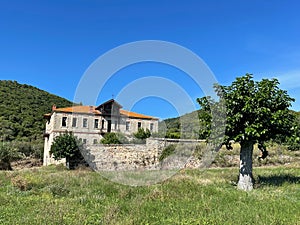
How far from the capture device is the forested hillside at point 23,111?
43969 mm

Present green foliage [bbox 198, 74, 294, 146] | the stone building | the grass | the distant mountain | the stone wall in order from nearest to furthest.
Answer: the grass < green foliage [bbox 198, 74, 294, 146] < the stone wall < the stone building < the distant mountain

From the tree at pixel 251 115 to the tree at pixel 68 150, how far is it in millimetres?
21047

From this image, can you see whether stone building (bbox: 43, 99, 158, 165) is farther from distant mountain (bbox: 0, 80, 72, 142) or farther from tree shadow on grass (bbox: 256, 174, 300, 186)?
tree shadow on grass (bbox: 256, 174, 300, 186)

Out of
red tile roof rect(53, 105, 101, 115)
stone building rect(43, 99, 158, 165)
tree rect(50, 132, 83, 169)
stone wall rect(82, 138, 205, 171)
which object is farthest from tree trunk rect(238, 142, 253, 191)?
red tile roof rect(53, 105, 101, 115)

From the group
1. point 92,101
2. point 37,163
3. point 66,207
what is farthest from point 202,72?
point 37,163

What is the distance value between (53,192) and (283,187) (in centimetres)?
746

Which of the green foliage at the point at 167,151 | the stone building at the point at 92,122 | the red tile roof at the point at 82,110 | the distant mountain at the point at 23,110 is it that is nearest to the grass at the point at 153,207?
the green foliage at the point at 167,151

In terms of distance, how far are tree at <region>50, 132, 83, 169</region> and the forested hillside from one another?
1274 centimetres

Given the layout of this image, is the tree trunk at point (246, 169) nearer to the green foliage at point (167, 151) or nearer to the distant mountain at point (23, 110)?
the green foliage at point (167, 151)

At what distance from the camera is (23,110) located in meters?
52.8

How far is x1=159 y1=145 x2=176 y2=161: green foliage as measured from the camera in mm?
27391

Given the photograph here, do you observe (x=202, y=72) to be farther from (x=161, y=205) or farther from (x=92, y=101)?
(x=161, y=205)

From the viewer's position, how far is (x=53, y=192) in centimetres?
870

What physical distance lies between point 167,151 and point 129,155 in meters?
3.79
